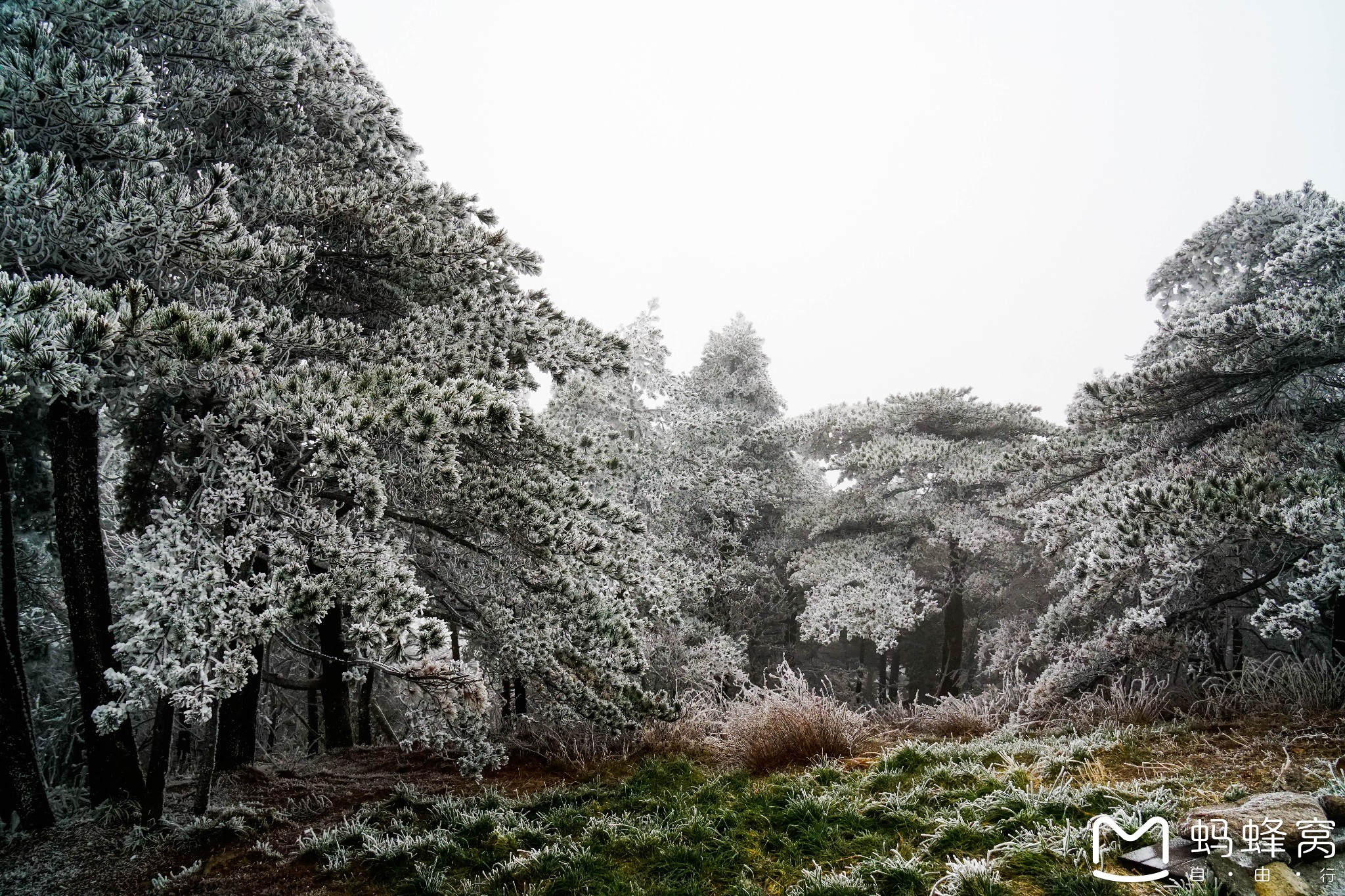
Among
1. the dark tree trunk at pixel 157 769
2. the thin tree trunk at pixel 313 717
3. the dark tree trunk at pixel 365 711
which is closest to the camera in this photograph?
the dark tree trunk at pixel 157 769

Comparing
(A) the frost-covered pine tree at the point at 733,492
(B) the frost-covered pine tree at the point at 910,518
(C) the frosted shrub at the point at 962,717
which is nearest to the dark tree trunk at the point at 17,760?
(C) the frosted shrub at the point at 962,717

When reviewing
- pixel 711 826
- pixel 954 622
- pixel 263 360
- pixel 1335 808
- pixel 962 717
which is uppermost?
pixel 263 360

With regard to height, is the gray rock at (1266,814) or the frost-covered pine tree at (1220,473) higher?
the frost-covered pine tree at (1220,473)

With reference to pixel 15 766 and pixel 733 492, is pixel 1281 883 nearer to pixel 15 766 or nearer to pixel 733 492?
pixel 15 766

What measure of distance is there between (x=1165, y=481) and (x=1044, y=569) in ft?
27.3

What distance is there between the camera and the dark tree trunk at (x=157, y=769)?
15.5 feet

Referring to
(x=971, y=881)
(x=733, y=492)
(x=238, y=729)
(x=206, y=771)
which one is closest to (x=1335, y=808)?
(x=971, y=881)

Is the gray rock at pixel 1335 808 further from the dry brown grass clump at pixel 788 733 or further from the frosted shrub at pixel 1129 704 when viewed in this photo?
the dry brown grass clump at pixel 788 733

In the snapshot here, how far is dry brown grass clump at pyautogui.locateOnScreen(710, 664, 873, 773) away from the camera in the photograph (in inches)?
239

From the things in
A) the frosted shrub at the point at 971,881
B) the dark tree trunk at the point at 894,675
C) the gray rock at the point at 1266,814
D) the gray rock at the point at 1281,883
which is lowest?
the dark tree trunk at the point at 894,675

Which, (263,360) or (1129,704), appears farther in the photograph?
(1129,704)

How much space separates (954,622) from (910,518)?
260 centimetres

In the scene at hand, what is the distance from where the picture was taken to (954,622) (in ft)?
47.1

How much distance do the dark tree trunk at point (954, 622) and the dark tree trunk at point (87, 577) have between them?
496 inches
